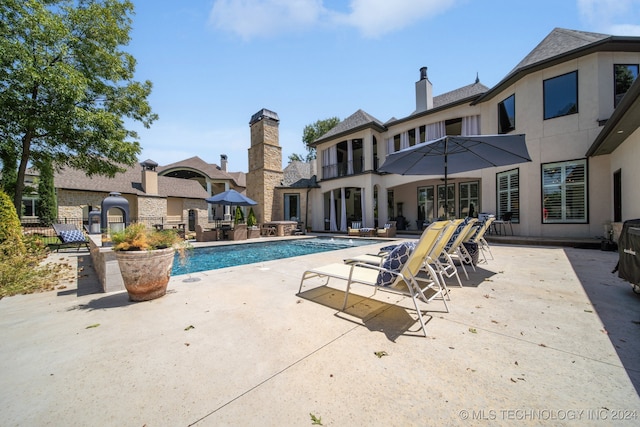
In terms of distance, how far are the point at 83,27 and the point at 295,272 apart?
14392mm

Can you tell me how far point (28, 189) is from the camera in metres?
16.2

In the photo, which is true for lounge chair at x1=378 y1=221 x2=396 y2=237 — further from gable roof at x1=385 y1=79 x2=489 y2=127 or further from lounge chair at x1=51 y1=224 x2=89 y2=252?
lounge chair at x1=51 y1=224 x2=89 y2=252

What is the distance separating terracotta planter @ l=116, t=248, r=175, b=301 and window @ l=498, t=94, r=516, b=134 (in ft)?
45.6

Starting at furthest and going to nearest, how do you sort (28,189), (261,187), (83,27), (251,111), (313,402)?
(251,111) → (261,187) → (28,189) → (83,27) → (313,402)

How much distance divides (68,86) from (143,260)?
9.51m

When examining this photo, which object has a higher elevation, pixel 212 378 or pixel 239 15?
pixel 239 15

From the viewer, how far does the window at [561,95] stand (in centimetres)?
931

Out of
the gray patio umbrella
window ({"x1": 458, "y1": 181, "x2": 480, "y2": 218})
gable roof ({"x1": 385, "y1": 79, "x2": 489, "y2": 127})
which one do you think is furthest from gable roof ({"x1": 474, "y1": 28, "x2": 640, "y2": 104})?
the gray patio umbrella

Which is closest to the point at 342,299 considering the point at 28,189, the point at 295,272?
the point at 295,272

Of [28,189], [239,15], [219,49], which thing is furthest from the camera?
[28,189]

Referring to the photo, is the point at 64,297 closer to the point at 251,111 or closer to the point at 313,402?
the point at 313,402

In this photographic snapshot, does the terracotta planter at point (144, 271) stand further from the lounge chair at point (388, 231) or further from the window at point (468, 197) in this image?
the window at point (468, 197)

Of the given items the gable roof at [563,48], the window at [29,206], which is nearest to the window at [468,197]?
the gable roof at [563,48]

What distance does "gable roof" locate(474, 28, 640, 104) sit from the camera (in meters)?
8.45
